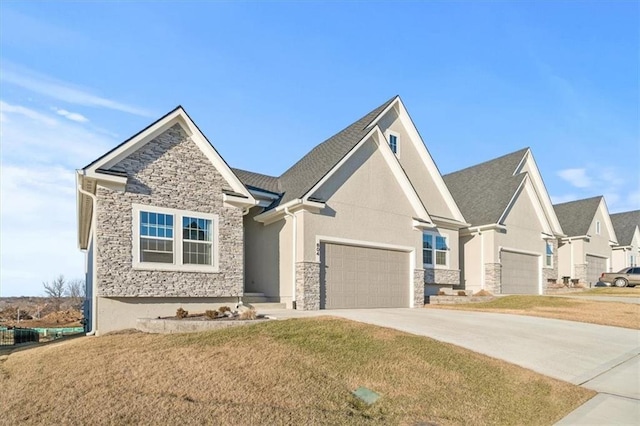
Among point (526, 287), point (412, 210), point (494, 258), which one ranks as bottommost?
point (526, 287)

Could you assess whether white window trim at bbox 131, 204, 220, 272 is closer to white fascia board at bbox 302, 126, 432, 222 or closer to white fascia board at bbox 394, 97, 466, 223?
white fascia board at bbox 302, 126, 432, 222

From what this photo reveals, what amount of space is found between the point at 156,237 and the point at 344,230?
6997mm

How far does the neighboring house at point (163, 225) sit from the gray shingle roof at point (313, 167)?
2939 millimetres

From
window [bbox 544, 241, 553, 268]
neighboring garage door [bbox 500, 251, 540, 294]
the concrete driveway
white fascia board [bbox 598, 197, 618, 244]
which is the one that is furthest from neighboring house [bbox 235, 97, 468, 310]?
white fascia board [bbox 598, 197, 618, 244]

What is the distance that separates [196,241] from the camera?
14445mm

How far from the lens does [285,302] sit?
16.4m

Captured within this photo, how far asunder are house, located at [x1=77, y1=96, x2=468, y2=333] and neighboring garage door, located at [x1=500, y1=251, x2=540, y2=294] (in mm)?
4193

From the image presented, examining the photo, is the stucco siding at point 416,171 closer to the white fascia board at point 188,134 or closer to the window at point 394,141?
the window at point 394,141

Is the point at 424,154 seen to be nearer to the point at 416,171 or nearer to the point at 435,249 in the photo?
the point at 416,171

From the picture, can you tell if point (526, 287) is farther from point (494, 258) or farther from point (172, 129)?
point (172, 129)

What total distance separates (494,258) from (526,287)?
4537 mm

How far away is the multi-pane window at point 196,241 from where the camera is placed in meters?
14.2

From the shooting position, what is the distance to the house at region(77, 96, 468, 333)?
13.0 meters

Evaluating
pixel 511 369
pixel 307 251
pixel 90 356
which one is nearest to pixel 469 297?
pixel 307 251
